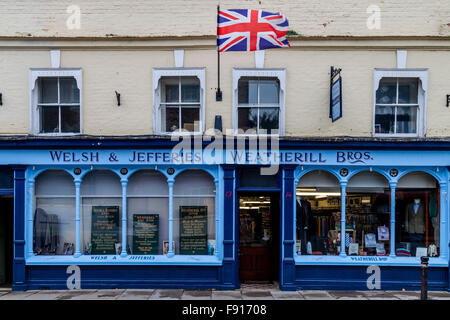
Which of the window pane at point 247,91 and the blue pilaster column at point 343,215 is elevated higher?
the window pane at point 247,91

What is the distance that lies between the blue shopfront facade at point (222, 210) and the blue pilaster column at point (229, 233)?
0.09 feet

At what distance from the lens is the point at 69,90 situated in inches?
408

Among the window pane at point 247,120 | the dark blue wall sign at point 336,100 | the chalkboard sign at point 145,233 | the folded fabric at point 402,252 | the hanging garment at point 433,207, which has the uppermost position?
the dark blue wall sign at point 336,100

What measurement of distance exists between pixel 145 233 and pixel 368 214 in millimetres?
6164

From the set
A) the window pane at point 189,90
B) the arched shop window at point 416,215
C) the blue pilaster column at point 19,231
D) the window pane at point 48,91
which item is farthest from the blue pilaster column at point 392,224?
the blue pilaster column at point 19,231

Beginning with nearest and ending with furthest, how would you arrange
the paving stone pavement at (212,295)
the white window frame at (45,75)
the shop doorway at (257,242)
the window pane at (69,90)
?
the paving stone pavement at (212,295) < the white window frame at (45,75) < the window pane at (69,90) < the shop doorway at (257,242)

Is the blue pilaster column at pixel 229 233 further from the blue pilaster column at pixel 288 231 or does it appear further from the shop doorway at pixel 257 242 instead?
the blue pilaster column at pixel 288 231

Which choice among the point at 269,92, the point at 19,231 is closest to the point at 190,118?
the point at 269,92

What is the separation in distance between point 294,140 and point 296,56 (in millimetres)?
2314

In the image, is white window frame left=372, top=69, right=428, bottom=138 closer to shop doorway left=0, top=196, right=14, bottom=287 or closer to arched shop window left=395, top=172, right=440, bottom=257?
arched shop window left=395, top=172, right=440, bottom=257

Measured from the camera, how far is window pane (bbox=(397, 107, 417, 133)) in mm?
10258

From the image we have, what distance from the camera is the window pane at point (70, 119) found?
33.7ft

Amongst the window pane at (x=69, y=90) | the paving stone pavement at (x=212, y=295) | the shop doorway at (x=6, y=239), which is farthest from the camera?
the shop doorway at (x=6, y=239)

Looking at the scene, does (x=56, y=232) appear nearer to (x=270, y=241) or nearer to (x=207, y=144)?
(x=207, y=144)
